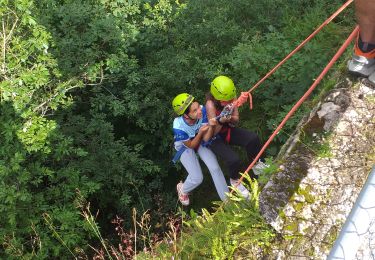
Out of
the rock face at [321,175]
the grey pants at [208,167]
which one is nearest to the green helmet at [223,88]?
the grey pants at [208,167]

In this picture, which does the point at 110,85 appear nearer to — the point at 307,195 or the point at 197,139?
the point at 197,139

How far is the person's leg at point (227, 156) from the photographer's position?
4.94 metres

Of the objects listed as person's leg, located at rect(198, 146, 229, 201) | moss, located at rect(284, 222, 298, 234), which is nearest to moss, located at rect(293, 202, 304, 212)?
moss, located at rect(284, 222, 298, 234)

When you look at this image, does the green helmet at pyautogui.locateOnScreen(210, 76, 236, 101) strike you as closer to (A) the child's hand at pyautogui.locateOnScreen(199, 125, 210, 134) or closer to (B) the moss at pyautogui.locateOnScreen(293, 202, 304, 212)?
(A) the child's hand at pyautogui.locateOnScreen(199, 125, 210, 134)

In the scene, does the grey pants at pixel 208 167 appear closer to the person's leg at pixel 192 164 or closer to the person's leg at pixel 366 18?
the person's leg at pixel 192 164

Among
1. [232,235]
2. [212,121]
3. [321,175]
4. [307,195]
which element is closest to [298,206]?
[307,195]

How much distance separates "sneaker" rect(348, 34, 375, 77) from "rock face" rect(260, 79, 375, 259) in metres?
0.12

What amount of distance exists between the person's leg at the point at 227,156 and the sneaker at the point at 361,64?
1704 millimetres

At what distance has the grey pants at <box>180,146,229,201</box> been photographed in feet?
16.5

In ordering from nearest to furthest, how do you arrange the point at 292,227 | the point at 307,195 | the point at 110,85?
1. the point at 292,227
2. the point at 307,195
3. the point at 110,85

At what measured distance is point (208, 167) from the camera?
5.04 m

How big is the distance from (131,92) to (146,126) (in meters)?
0.61

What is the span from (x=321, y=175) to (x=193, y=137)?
2.01m

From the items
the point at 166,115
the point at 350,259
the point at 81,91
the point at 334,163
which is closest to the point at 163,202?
the point at 166,115
